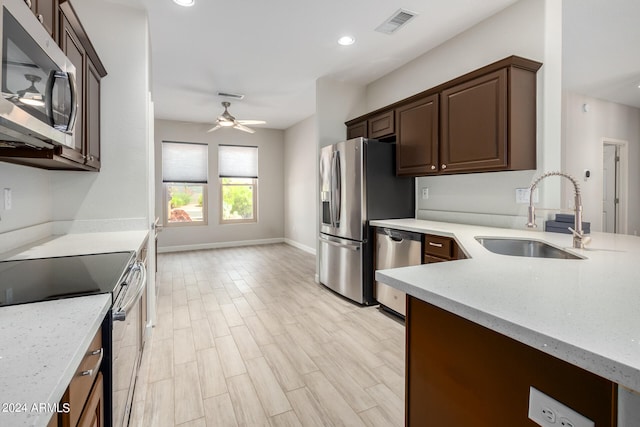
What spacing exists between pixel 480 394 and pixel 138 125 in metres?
2.94

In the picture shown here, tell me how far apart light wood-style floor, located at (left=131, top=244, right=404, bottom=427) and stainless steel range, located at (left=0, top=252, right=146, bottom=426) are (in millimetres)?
A: 601

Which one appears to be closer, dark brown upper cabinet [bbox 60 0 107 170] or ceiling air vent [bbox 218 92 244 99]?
dark brown upper cabinet [bbox 60 0 107 170]

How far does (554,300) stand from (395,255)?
219 cm

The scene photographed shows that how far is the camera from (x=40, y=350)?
26.5 inches

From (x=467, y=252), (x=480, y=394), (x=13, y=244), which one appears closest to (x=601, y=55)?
(x=467, y=252)

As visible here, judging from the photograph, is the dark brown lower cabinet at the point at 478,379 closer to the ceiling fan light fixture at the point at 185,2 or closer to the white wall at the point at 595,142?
the ceiling fan light fixture at the point at 185,2

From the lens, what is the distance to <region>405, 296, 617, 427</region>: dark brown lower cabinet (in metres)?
0.61

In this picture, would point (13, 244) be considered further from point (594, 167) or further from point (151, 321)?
point (594, 167)

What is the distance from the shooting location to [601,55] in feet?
11.9

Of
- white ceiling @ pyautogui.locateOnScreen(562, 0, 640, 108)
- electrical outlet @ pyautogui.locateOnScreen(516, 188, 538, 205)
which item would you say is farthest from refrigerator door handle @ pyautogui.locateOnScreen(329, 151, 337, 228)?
white ceiling @ pyautogui.locateOnScreen(562, 0, 640, 108)

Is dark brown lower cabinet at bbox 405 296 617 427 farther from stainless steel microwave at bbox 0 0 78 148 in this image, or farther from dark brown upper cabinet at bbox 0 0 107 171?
dark brown upper cabinet at bbox 0 0 107 171

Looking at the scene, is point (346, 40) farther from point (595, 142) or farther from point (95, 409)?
point (595, 142)

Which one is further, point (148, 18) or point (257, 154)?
point (257, 154)

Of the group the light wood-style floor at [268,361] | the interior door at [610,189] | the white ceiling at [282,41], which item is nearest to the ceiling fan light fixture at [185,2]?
the white ceiling at [282,41]
